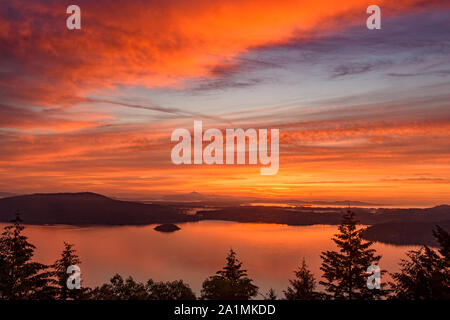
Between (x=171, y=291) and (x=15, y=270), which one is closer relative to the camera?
(x=15, y=270)

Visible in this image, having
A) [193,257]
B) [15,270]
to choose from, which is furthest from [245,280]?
[193,257]

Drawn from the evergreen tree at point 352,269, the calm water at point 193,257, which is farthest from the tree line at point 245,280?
the calm water at point 193,257

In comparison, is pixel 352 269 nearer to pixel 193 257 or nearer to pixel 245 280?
pixel 245 280

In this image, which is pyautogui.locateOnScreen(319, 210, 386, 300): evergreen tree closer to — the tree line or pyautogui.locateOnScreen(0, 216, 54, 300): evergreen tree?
the tree line

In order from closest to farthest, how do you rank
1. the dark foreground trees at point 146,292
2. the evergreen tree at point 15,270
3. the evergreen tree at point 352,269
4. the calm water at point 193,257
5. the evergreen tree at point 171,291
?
1. the evergreen tree at point 15,270
2. the evergreen tree at point 352,269
3. the dark foreground trees at point 146,292
4. the evergreen tree at point 171,291
5. the calm water at point 193,257

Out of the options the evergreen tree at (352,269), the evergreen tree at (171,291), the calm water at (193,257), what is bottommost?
the calm water at (193,257)

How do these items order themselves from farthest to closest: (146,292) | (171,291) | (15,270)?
(171,291), (146,292), (15,270)

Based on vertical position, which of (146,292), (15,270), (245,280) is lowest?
(245,280)

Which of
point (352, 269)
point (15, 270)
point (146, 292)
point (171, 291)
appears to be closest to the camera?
point (15, 270)

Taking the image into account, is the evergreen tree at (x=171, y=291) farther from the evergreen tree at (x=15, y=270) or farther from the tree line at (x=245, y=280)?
the evergreen tree at (x=15, y=270)

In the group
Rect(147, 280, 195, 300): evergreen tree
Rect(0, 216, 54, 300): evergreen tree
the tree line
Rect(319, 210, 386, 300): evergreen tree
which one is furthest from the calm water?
Rect(0, 216, 54, 300): evergreen tree
